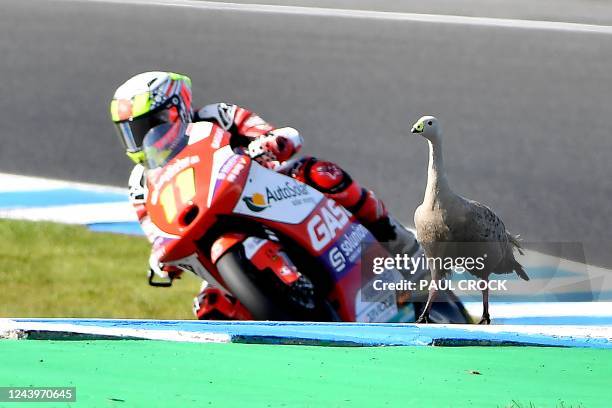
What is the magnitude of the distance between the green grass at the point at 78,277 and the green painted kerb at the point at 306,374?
2.33 metres

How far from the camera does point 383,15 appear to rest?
8.62 m

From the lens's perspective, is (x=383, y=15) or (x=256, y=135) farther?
(x=383, y=15)

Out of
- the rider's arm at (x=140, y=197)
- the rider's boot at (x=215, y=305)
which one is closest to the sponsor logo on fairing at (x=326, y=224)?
the rider's boot at (x=215, y=305)

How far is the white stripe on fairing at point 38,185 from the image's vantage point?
7.80m

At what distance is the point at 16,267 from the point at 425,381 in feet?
11.9

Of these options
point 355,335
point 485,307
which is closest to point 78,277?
point 485,307

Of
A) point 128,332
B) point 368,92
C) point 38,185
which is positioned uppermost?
point 128,332

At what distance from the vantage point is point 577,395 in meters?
3.67

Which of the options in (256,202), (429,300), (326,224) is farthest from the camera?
(429,300)

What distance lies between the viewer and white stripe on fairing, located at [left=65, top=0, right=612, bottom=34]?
816 cm

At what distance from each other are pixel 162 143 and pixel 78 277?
7.16 ft

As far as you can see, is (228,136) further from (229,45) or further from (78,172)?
(229,45)

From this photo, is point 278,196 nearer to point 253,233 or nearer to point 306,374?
point 253,233

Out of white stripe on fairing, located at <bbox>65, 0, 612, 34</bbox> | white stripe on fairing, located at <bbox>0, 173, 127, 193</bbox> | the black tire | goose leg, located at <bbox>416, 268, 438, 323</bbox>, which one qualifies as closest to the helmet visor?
the black tire
